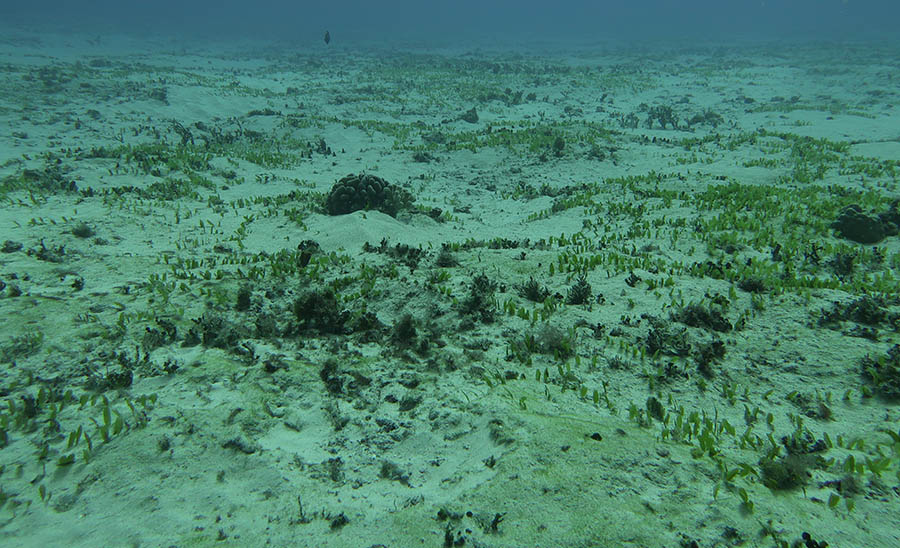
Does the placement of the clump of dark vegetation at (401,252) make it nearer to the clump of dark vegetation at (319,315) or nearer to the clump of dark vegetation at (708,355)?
the clump of dark vegetation at (319,315)

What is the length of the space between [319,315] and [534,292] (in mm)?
3443

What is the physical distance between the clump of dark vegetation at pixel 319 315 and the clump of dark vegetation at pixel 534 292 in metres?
2.95

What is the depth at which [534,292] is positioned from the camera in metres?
7.44

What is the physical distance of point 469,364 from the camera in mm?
5691

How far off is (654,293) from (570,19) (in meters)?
181

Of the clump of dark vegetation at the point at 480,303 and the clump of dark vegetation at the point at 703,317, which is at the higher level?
the clump of dark vegetation at the point at 480,303

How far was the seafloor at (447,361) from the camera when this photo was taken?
3.52m

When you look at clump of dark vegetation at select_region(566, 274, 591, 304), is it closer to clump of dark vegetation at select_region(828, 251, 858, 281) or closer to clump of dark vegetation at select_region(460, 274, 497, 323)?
clump of dark vegetation at select_region(460, 274, 497, 323)

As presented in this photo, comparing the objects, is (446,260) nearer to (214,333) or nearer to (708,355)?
(214,333)

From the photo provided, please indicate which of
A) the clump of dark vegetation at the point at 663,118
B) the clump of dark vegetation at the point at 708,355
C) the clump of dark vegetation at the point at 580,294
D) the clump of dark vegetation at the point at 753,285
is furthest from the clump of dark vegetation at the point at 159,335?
the clump of dark vegetation at the point at 663,118

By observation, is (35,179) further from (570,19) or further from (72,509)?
(570,19)

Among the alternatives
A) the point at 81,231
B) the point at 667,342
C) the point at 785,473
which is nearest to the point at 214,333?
the point at 667,342

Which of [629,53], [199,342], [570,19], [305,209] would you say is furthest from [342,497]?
[570,19]

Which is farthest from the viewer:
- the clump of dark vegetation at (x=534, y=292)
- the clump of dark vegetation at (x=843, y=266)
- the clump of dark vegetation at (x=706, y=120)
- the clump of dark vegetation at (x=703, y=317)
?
the clump of dark vegetation at (x=706, y=120)
